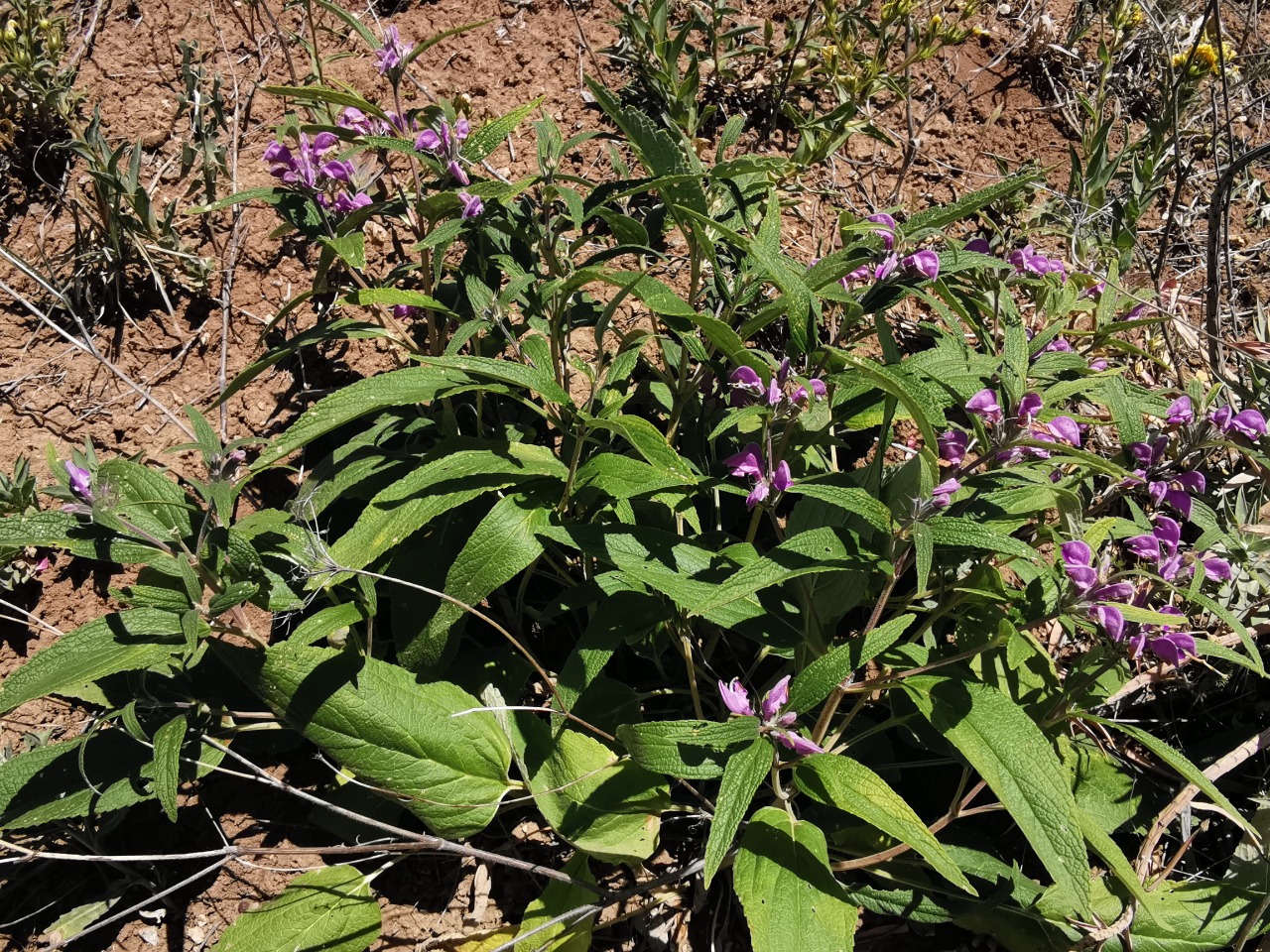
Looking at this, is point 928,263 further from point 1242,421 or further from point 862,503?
point 1242,421

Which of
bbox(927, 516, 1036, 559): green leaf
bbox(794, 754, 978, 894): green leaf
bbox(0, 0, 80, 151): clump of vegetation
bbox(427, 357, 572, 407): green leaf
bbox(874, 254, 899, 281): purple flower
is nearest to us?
bbox(927, 516, 1036, 559): green leaf

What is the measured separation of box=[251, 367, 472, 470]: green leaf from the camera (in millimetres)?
2488

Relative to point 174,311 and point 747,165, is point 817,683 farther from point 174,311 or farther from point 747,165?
point 174,311

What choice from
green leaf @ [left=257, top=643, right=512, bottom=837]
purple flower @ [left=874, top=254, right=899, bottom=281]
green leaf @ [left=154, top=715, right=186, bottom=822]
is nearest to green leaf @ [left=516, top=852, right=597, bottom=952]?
green leaf @ [left=257, top=643, right=512, bottom=837]

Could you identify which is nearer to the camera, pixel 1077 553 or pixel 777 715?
pixel 1077 553

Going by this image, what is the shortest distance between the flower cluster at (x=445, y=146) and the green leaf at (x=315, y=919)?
2.05m

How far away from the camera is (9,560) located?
10.1 feet

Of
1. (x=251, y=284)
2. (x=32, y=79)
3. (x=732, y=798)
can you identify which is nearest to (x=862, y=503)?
(x=732, y=798)

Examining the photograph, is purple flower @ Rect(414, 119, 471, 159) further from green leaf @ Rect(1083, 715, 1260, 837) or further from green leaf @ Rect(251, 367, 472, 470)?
green leaf @ Rect(1083, 715, 1260, 837)

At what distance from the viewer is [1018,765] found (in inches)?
83.7

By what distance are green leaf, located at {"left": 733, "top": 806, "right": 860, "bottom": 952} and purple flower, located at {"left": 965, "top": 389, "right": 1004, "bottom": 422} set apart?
1.09 m

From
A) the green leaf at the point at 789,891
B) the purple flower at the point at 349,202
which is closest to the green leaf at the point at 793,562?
the green leaf at the point at 789,891

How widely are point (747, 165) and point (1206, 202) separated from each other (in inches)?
117

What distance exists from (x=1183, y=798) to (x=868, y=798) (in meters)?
1.14
